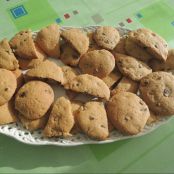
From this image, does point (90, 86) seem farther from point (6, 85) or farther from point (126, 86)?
point (6, 85)

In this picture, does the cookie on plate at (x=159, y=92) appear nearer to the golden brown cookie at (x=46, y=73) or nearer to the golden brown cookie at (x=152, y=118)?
the golden brown cookie at (x=152, y=118)

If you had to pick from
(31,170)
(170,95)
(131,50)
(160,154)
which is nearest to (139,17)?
(131,50)

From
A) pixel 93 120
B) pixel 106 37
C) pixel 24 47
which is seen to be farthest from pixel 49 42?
pixel 93 120

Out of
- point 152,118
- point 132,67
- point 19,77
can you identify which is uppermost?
point 19,77

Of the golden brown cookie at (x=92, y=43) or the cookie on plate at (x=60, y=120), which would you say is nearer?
the cookie on plate at (x=60, y=120)

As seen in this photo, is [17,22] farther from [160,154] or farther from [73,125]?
[160,154]

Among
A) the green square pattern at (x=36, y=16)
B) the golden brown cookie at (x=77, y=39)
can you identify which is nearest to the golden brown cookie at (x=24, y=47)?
the golden brown cookie at (x=77, y=39)
